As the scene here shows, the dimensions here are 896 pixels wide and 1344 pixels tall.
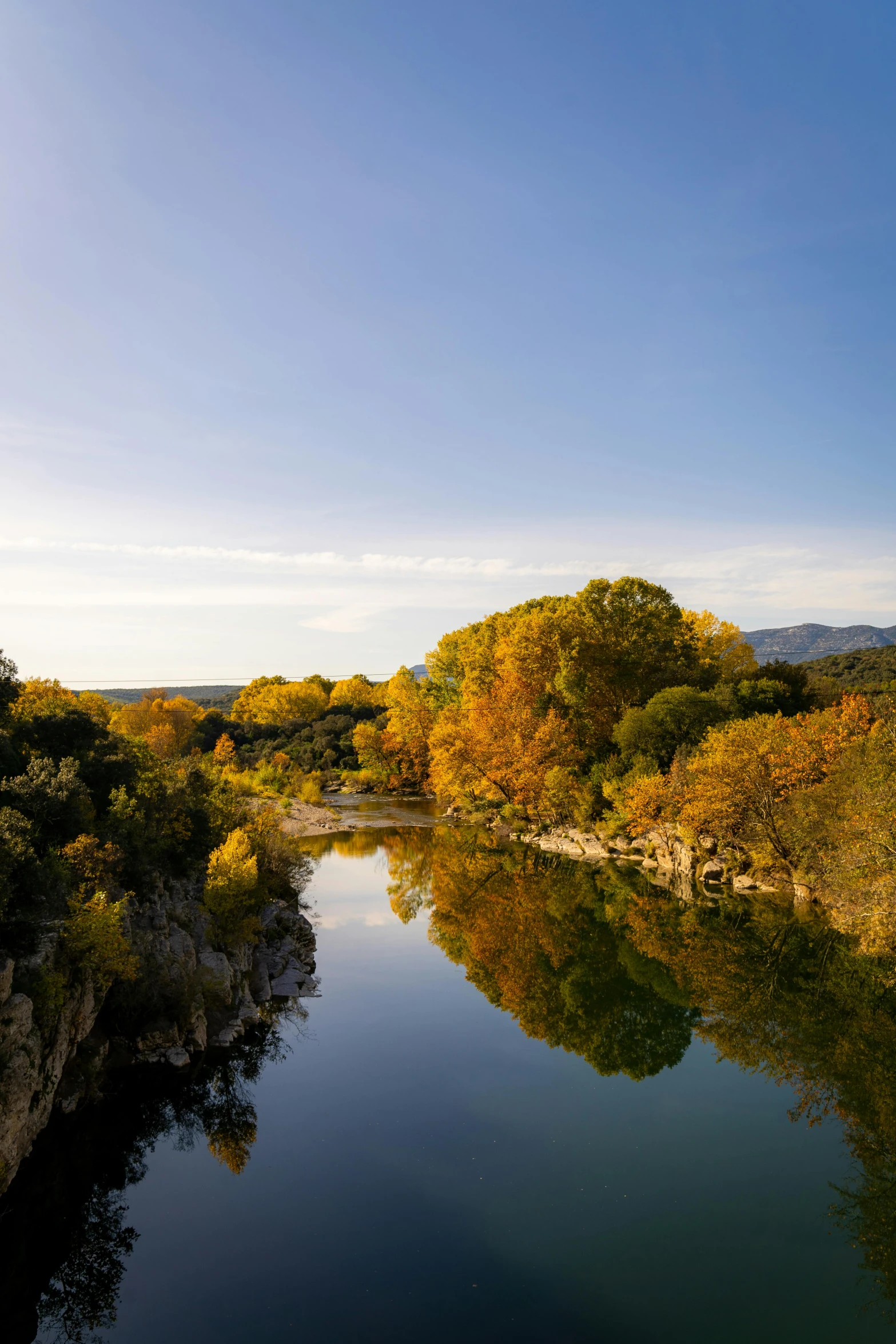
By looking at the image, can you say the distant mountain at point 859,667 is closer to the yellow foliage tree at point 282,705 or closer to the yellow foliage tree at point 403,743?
the yellow foliage tree at point 403,743

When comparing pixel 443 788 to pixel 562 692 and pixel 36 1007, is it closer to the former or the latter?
pixel 562 692

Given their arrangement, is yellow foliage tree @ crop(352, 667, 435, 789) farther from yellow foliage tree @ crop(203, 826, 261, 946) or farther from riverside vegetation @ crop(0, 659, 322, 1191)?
yellow foliage tree @ crop(203, 826, 261, 946)

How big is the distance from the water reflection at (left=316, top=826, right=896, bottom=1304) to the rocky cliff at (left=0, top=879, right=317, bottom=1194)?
6.86 m

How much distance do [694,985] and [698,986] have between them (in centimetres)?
13

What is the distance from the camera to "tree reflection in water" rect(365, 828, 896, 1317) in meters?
16.7

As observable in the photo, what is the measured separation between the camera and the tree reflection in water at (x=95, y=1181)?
38.1 ft

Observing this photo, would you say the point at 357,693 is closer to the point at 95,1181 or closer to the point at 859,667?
the point at 859,667

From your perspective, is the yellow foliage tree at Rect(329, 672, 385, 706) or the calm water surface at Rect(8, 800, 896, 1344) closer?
the calm water surface at Rect(8, 800, 896, 1344)

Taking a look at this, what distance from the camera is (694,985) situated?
24266mm

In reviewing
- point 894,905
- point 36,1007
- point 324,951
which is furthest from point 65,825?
point 894,905

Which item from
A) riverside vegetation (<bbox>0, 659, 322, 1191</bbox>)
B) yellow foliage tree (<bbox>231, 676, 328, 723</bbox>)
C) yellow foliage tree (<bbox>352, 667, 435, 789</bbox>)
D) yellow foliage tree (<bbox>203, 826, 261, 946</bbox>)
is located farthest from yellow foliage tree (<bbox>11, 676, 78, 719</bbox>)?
yellow foliage tree (<bbox>231, 676, 328, 723</bbox>)

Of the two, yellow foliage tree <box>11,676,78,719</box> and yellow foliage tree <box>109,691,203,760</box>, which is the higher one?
yellow foliage tree <box>11,676,78,719</box>

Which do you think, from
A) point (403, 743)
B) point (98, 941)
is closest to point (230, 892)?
point (98, 941)

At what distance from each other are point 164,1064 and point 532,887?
70.0 ft
